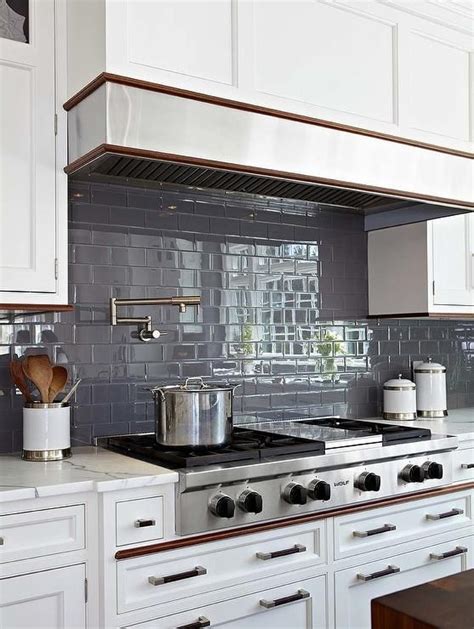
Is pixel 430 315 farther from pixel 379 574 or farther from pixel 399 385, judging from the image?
pixel 379 574

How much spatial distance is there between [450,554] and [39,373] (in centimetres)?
180

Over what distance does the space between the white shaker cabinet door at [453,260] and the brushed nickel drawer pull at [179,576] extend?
1788 millimetres

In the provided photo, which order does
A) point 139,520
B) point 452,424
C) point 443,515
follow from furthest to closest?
point 452,424 → point 443,515 → point 139,520

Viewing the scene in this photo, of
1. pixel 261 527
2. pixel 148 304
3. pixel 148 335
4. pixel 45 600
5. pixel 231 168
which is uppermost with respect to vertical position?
pixel 231 168

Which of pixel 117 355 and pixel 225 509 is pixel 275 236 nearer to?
pixel 117 355

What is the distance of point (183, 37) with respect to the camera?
7.89 feet

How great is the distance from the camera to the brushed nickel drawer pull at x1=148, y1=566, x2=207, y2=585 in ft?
7.03

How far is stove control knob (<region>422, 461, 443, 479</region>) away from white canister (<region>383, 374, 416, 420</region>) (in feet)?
2.10

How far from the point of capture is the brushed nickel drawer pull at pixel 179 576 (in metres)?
2.14

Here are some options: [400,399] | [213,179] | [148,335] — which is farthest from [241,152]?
[400,399]

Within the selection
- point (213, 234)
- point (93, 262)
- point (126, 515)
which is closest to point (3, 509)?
point (126, 515)

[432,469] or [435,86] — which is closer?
[432,469]

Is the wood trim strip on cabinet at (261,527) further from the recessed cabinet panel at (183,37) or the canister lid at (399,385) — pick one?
the recessed cabinet panel at (183,37)

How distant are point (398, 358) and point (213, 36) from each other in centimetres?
199
